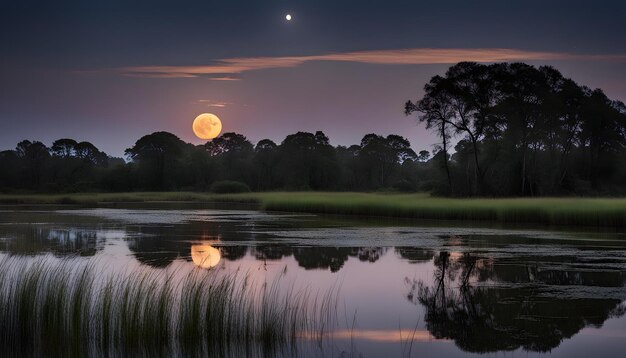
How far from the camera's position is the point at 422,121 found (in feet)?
175

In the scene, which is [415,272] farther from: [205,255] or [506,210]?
[506,210]

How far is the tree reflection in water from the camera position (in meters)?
9.62

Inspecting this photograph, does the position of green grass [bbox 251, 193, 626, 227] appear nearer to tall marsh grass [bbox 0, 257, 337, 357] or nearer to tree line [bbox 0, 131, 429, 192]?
tall marsh grass [bbox 0, 257, 337, 357]

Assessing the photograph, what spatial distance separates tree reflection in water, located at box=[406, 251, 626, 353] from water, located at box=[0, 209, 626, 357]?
2 cm

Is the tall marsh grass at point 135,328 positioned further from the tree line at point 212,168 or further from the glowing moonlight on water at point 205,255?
A: the tree line at point 212,168

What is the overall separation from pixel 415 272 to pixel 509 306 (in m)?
4.51

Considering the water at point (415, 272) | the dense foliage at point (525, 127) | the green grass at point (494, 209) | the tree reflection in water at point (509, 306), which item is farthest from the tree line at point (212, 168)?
the tree reflection in water at point (509, 306)

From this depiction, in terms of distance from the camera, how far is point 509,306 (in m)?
11.7

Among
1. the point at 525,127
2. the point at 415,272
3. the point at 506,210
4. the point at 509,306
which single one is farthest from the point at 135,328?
the point at 525,127

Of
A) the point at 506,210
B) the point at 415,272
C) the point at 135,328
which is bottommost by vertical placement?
the point at 415,272

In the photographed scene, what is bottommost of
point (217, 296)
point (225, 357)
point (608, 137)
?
point (225, 357)

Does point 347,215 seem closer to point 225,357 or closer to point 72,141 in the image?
point 225,357

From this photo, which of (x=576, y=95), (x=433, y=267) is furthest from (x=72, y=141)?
(x=433, y=267)

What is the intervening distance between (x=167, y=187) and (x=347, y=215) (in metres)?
56.1
